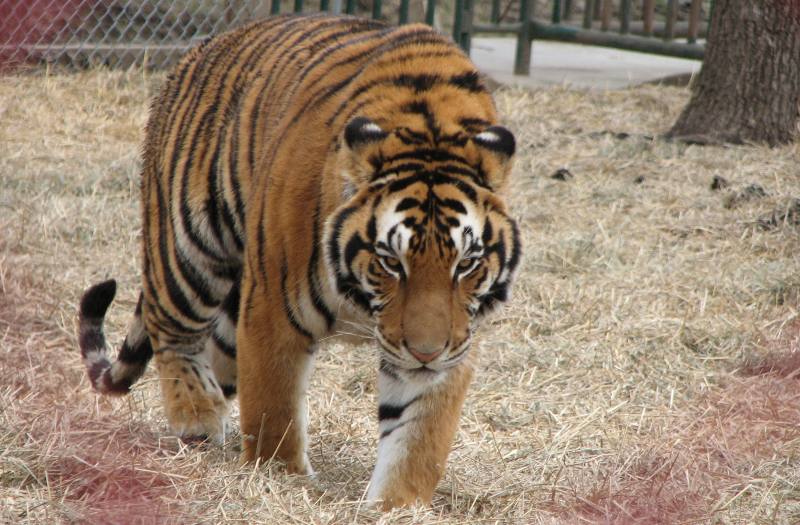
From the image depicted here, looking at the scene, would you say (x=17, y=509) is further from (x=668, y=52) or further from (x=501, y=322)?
(x=668, y=52)

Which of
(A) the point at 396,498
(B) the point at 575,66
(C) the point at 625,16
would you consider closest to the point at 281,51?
(A) the point at 396,498

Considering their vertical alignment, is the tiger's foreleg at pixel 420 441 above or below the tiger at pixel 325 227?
below

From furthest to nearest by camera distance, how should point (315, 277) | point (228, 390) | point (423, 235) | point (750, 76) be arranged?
point (750, 76) → point (228, 390) → point (315, 277) → point (423, 235)

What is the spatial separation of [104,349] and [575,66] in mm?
8255

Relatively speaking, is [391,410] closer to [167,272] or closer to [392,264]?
[392,264]

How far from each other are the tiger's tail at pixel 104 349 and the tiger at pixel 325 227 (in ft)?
0.04

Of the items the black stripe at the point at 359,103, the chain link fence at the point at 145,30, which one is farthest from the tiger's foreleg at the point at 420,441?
the chain link fence at the point at 145,30

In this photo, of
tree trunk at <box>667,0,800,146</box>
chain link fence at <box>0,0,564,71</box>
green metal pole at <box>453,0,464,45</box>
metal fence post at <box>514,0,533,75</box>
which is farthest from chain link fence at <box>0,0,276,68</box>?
tree trunk at <box>667,0,800,146</box>

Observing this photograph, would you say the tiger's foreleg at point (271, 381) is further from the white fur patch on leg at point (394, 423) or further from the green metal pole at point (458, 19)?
the green metal pole at point (458, 19)

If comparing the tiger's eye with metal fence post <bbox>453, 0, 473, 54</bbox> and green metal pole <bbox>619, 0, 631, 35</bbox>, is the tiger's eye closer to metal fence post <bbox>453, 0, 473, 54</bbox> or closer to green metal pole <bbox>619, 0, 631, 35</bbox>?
metal fence post <bbox>453, 0, 473, 54</bbox>

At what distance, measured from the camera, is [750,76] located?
675cm

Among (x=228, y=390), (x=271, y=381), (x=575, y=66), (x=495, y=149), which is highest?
(x=495, y=149)

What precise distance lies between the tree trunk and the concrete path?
7.60 ft

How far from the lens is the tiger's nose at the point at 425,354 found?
7.70 ft
